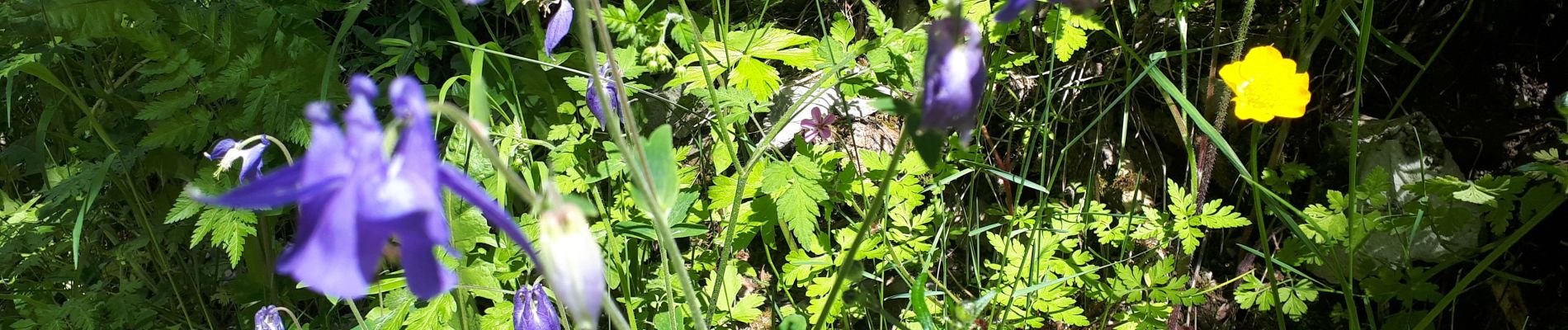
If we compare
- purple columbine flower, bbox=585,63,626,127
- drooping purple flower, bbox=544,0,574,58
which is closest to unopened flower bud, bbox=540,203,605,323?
drooping purple flower, bbox=544,0,574,58

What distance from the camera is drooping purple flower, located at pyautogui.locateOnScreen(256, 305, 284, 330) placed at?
4.99 ft

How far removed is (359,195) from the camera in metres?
0.58

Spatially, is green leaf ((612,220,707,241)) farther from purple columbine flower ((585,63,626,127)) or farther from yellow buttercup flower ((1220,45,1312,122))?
yellow buttercup flower ((1220,45,1312,122))

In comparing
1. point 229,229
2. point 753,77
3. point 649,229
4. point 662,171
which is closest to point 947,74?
point 662,171

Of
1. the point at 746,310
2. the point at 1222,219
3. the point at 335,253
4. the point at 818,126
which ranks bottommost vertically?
the point at 746,310

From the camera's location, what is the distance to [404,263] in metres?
0.61

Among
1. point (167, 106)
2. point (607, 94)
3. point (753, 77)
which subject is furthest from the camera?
point (167, 106)

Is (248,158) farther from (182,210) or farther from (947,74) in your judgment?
(947,74)

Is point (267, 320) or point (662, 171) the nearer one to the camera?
point (662, 171)

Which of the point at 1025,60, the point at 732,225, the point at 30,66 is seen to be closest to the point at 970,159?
the point at 1025,60

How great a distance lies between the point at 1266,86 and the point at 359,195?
63.3 inches

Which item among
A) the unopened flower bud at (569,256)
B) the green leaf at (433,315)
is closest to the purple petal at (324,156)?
the unopened flower bud at (569,256)

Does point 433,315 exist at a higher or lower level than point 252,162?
lower

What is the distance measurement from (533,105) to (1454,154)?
2281mm
